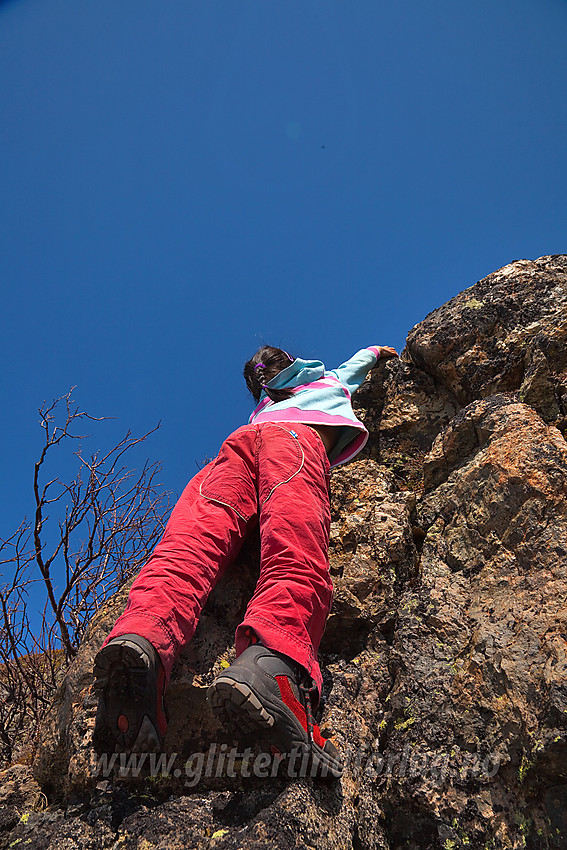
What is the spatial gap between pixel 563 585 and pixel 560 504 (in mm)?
407

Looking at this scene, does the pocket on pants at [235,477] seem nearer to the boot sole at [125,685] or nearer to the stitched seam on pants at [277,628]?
the stitched seam on pants at [277,628]

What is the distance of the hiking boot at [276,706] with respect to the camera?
1535mm

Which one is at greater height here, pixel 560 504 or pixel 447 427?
pixel 447 427

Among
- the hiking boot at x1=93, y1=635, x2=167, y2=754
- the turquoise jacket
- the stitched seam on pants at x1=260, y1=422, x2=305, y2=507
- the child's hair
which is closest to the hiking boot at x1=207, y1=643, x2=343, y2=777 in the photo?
the hiking boot at x1=93, y1=635, x2=167, y2=754

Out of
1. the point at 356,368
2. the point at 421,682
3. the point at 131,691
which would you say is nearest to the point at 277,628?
the point at 131,691

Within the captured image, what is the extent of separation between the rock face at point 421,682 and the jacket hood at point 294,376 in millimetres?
852

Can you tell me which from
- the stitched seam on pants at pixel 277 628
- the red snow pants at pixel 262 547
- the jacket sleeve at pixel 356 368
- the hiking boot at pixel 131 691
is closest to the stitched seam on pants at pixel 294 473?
the red snow pants at pixel 262 547

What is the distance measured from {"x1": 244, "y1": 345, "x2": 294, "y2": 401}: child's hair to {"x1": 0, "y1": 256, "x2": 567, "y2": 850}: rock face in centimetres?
103

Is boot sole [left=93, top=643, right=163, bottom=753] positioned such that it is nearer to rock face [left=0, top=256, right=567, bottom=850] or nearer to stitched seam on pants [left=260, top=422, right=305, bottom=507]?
rock face [left=0, top=256, right=567, bottom=850]

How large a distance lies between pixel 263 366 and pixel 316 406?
660 mm

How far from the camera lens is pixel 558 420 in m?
2.75

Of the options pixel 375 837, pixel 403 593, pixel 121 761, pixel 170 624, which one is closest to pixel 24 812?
pixel 121 761

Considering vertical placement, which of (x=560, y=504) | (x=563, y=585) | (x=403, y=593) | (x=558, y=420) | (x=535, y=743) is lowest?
(x=535, y=743)

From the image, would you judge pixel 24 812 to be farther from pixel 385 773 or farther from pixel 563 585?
pixel 563 585
